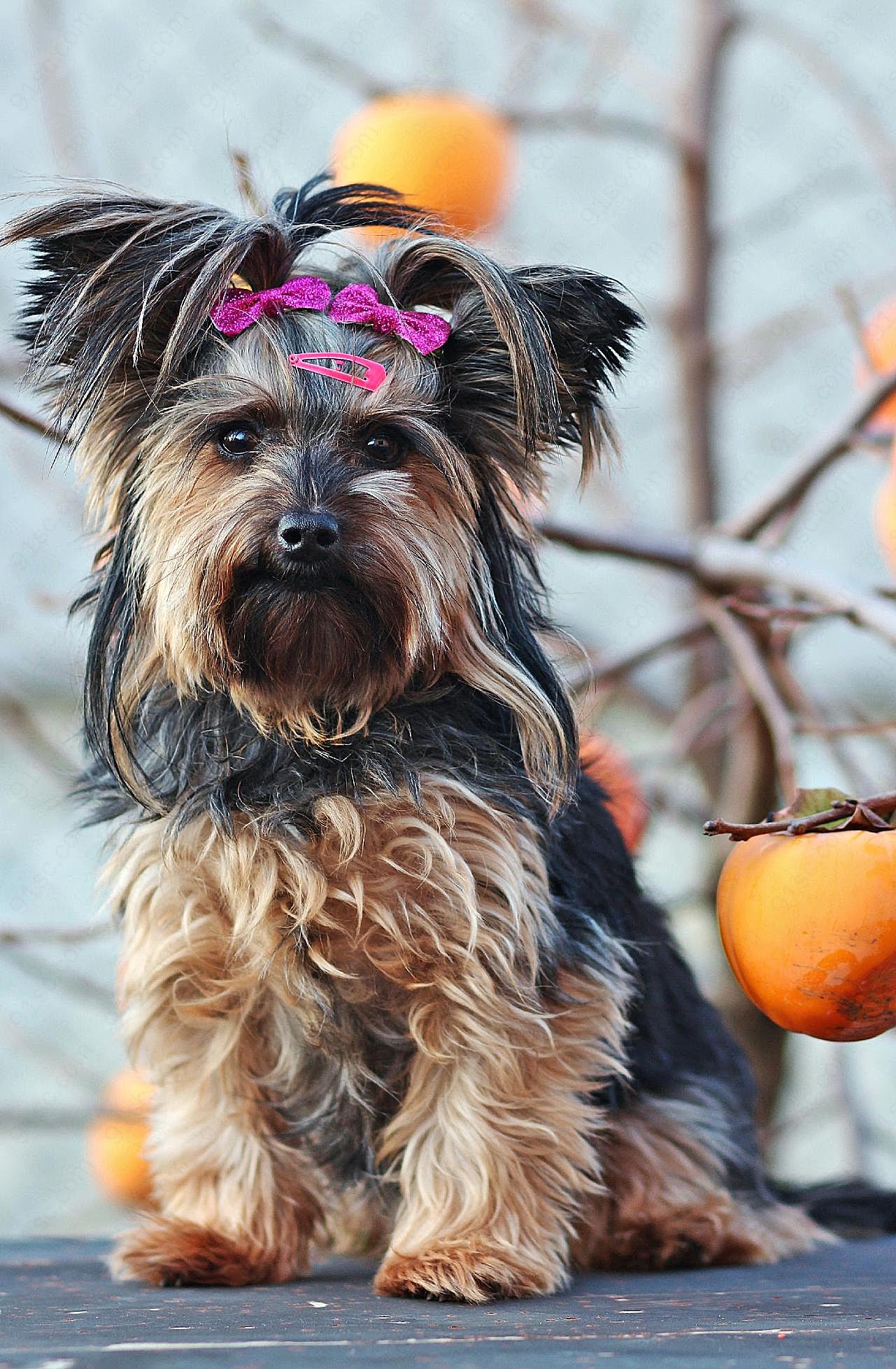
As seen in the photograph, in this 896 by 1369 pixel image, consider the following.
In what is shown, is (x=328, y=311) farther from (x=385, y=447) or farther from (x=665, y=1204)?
(x=665, y=1204)

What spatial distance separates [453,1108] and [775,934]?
447 mm

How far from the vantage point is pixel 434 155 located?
274 centimetres

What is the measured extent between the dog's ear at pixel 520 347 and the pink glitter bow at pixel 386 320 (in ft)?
0.14

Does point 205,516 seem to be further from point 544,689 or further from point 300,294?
point 544,689

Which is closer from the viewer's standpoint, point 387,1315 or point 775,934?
point 387,1315

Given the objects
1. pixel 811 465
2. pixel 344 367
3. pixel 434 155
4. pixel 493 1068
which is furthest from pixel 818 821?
pixel 434 155

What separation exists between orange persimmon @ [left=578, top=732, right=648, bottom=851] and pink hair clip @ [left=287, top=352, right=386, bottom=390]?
0.81m

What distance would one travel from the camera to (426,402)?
1.85 m

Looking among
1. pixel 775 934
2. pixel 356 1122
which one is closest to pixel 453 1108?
pixel 356 1122

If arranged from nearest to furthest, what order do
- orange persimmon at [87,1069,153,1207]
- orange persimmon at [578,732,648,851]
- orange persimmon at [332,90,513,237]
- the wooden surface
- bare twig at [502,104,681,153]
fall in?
1. the wooden surface
2. orange persimmon at [578,732,648,851]
3. orange persimmon at [332,90,513,237]
4. bare twig at [502,104,681,153]
5. orange persimmon at [87,1069,153,1207]

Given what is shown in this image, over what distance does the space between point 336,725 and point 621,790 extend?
84 cm

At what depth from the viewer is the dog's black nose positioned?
1.68 meters

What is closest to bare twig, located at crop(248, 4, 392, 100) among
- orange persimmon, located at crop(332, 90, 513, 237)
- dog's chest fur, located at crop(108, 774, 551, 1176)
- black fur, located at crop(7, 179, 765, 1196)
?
orange persimmon, located at crop(332, 90, 513, 237)

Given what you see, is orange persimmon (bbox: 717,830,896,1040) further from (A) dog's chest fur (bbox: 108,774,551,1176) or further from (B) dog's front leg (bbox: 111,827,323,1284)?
(B) dog's front leg (bbox: 111,827,323,1284)
